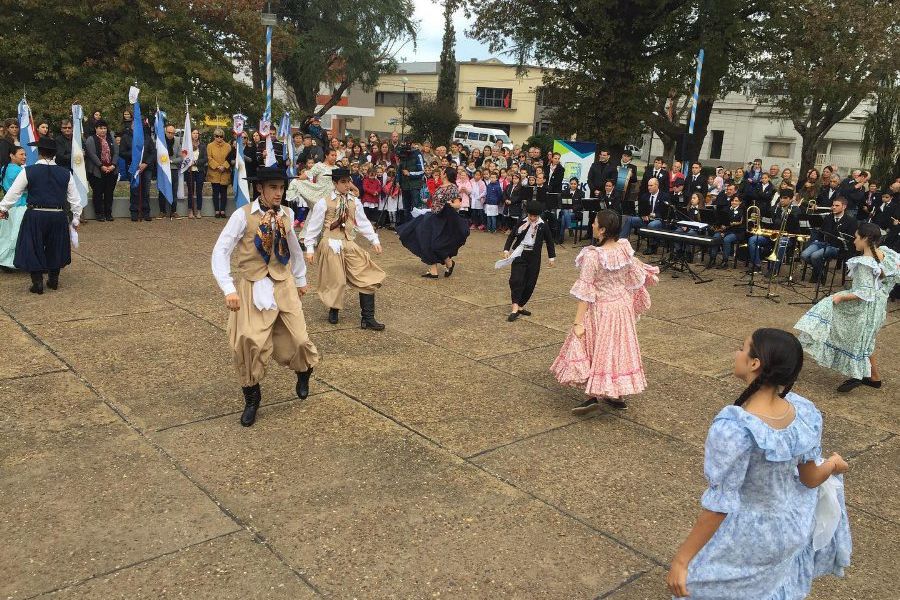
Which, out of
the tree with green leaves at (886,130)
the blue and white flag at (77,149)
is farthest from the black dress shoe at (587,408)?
the tree with green leaves at (886,130)

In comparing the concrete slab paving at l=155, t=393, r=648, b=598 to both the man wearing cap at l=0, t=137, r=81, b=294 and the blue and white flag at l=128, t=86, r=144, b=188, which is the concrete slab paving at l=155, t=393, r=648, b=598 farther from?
the blue and white flag at l=128, t=86, r=144, b=188

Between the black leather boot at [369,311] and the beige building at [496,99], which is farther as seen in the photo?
the beige building at [496,99]

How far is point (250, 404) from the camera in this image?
17.7 ft

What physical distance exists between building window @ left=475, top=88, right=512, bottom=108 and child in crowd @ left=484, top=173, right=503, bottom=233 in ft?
165

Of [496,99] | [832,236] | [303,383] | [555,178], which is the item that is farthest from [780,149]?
[303,383]

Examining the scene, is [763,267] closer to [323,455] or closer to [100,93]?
[323,455]

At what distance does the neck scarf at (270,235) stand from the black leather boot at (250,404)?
926mm

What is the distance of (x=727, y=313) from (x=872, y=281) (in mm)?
3189

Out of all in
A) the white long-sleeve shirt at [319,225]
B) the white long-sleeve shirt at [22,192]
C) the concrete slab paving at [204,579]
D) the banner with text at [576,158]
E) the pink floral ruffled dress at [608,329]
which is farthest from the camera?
the banner with text at [576,158]

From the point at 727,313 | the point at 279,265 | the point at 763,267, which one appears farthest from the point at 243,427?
the point at 763,267

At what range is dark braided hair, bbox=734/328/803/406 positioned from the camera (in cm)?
255

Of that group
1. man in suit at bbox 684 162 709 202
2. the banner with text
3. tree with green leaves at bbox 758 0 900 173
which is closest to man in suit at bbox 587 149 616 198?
the banner with text

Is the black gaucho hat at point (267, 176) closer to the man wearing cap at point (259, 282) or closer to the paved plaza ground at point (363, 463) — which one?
the man wearing cap at point (259, 282)

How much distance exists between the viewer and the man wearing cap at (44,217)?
8.52 meters
